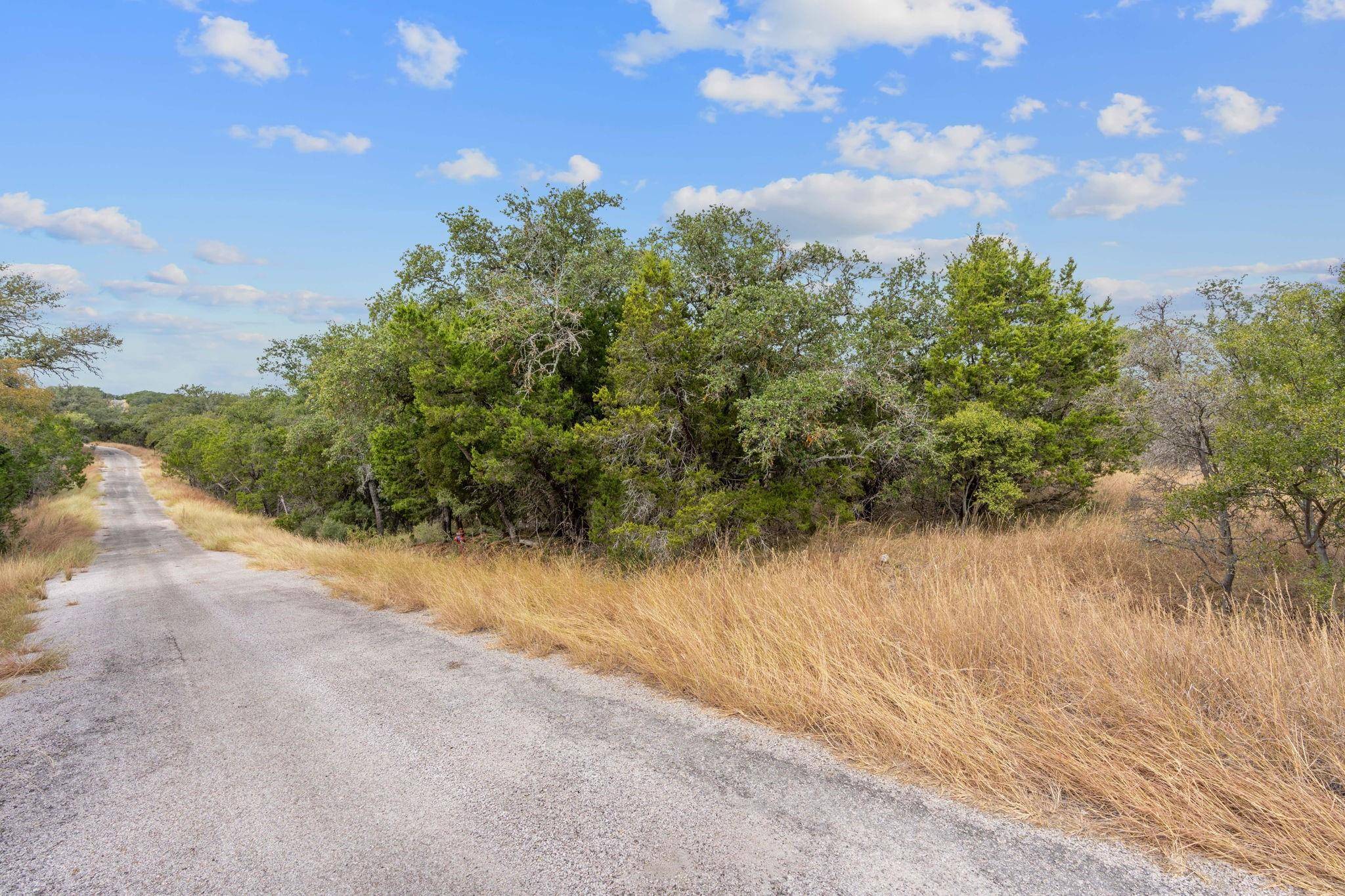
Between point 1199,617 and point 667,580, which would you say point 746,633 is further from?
point 1199,617

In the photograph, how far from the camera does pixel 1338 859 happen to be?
91.9 inches

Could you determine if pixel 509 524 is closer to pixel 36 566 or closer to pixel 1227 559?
pixel 36 566

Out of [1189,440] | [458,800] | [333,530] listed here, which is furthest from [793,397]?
[333,530]

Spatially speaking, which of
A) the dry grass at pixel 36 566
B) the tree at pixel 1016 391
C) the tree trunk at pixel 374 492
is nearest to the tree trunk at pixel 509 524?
the dry grass at pixel 36 566

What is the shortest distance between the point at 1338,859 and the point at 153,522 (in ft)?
150

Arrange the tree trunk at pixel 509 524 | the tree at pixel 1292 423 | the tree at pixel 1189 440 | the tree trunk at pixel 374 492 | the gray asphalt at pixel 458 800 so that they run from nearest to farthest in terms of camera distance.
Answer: the gray asphalt at pixel 458 800
the tree at pixel 1292 423
the tree at pixel 1189 440
the tree trunk at pixel 509 524
the tree trunk at pixel 374 492

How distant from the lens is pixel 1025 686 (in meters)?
3.69

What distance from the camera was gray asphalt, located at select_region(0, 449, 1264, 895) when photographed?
2604mm

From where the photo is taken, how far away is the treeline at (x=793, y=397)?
6.94 metres

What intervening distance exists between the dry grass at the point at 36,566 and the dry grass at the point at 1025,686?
4.26 meters

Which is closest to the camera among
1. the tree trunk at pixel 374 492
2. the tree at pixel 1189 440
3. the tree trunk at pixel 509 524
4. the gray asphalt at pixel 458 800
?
the gray asphalt at pixel 458 800

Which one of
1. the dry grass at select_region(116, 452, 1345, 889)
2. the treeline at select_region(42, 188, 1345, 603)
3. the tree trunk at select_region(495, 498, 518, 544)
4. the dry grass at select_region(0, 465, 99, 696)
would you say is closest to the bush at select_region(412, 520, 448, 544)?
the treeline at select_region(42, 188, 1345, 603)

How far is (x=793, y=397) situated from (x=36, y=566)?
762 inches

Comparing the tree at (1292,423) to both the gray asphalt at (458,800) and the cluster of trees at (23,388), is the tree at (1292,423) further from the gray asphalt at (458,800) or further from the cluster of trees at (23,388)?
the cluster of trees at (23,388)
